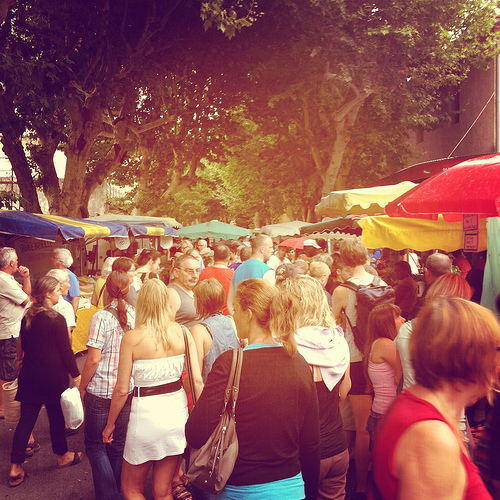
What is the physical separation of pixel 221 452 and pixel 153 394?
4.02 feet

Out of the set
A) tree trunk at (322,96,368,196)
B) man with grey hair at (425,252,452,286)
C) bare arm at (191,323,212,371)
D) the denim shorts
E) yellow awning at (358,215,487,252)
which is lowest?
the denim shorts

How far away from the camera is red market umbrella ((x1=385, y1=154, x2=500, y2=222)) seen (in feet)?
11.7

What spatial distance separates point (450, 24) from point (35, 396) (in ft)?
61.6

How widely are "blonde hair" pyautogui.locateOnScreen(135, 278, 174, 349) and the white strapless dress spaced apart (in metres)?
0.16

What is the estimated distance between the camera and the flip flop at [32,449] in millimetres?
5070

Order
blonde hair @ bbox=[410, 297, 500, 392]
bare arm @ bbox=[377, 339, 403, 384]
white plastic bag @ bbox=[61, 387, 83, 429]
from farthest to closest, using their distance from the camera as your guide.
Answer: white plastic bag @ bbox=[61, 387, 83, 429]
bare arm @ bbox=[377, 339, 403, 384]
blonde hair @ bbox=[410, 297, 500, 392]

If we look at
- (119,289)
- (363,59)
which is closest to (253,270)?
(119,289)

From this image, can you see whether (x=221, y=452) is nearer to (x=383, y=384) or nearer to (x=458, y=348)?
(x=458, y=348)

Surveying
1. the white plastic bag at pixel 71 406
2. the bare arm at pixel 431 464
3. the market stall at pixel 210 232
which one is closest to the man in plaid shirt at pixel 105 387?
the white plastic bag at pixel 71 406

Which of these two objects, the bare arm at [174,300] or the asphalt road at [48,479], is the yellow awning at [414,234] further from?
the asphalt road at [48,479]

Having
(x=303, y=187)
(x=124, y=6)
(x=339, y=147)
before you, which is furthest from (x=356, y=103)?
(x=124, y=6)

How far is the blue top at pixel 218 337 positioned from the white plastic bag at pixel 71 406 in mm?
1412

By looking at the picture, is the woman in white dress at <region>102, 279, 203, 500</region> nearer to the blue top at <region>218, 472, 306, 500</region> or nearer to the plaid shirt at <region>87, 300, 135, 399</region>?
the plaid shirt at <region>87, 300, 135, 399</region>

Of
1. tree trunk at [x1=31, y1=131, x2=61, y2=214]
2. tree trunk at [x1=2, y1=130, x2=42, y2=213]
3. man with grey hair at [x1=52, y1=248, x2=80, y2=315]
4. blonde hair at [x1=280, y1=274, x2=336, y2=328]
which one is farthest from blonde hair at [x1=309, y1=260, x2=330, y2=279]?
tree trunk at [x1=31, y1=131, x2=61, y2=214]
